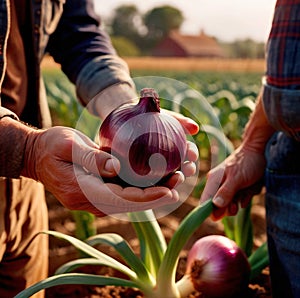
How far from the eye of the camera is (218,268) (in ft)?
5.08

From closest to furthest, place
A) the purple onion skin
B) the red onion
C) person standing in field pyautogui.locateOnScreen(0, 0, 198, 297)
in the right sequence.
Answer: the red onion
person standing in field pyautogui.locateOnScreen(0, 0, 198, 297)
the purple onion skin

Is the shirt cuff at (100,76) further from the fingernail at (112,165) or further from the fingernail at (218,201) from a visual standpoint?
the fingernail at (112,165)

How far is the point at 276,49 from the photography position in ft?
4.35

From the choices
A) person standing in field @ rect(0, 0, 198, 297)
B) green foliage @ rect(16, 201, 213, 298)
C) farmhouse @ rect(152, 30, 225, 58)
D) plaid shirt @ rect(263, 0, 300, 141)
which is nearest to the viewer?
person standing in field @ rect(0, 0, 198, 297)

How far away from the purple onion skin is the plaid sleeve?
19.8 inches

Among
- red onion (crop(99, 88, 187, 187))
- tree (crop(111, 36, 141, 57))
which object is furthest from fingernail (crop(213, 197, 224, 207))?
tree (crop(111, 36, 141, 57))

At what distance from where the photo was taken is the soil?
1.77 meters

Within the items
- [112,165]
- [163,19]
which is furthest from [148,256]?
[163,19]

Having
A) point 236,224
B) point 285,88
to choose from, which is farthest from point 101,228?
point 285,88

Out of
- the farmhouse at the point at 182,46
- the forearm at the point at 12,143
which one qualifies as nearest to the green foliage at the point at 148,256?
the forearm at the point at 12,143

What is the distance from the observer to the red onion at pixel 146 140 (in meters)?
0.90

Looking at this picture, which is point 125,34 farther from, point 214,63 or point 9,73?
point 9,73

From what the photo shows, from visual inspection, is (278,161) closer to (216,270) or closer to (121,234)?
(216,270)

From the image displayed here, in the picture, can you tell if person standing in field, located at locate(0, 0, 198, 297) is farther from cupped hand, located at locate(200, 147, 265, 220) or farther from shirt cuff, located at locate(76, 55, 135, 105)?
cupped hand, located at locate(200, 147, 265, 220)
